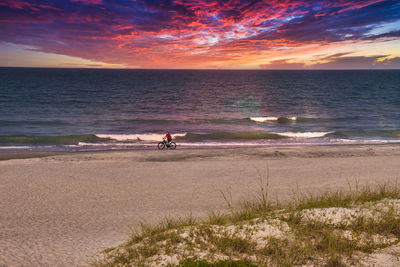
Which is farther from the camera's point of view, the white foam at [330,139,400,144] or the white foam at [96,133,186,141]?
the white foam at [96,133,186,141]

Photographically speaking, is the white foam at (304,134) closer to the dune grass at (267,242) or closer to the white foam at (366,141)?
the white foam at (366,141)

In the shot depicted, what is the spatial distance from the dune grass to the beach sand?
1.56 meters

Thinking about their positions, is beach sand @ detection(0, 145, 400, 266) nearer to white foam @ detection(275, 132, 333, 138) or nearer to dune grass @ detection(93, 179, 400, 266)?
dune grass @ detection(93, 179, 400, 266)

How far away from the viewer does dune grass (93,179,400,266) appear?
5.09 metres

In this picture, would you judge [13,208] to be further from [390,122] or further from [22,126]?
[390,122]

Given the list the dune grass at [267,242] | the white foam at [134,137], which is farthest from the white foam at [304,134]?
the dune grass at [267,242]

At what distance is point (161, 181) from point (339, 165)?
10.7 meters

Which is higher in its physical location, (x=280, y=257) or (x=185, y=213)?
(x=280, y=257)

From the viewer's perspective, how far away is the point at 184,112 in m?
48.1

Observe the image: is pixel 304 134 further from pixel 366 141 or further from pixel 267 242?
pixel 267 242

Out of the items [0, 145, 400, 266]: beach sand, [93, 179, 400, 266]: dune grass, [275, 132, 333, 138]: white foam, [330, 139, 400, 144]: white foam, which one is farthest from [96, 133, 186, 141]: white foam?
[93, 179, 400, 266]: dune grass

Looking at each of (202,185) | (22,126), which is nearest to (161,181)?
(202,185)

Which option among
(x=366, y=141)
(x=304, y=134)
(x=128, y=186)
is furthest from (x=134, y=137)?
(x=366, y=141)

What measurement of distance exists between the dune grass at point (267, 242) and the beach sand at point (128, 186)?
5.11 feet
